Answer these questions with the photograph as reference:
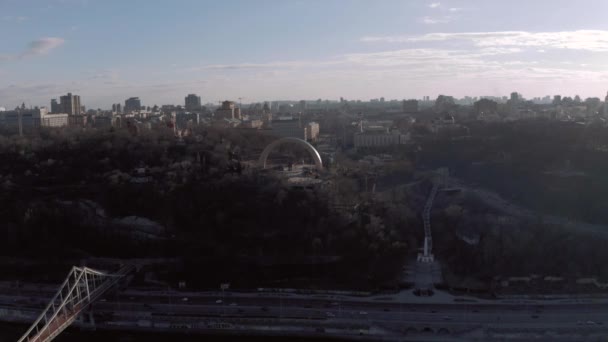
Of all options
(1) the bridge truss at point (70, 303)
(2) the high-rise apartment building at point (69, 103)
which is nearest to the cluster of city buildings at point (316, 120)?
(2) the high-rise apartment building at point (69, 103)

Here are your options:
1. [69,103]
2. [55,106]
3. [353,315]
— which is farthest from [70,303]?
[55,106]

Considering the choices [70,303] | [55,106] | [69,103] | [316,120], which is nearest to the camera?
[70,303]

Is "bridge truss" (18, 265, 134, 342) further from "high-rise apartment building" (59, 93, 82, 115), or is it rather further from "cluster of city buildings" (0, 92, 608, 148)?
"high-rise apartment building" (59, 93, 82, 115)

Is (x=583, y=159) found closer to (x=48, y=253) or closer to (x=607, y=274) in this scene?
(x=607, y=274)

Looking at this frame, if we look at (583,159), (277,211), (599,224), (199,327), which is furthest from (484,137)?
(199,327)

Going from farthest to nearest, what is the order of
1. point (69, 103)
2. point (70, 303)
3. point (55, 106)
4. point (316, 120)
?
point (55, 106)
point (69, 103)
point (316, 120)
point (70, 303)

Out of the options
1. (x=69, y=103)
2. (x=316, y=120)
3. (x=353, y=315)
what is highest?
(x=69, y=103)

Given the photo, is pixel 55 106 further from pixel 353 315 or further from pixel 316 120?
pixel 353 315

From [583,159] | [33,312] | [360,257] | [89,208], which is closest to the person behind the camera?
[33,312]
